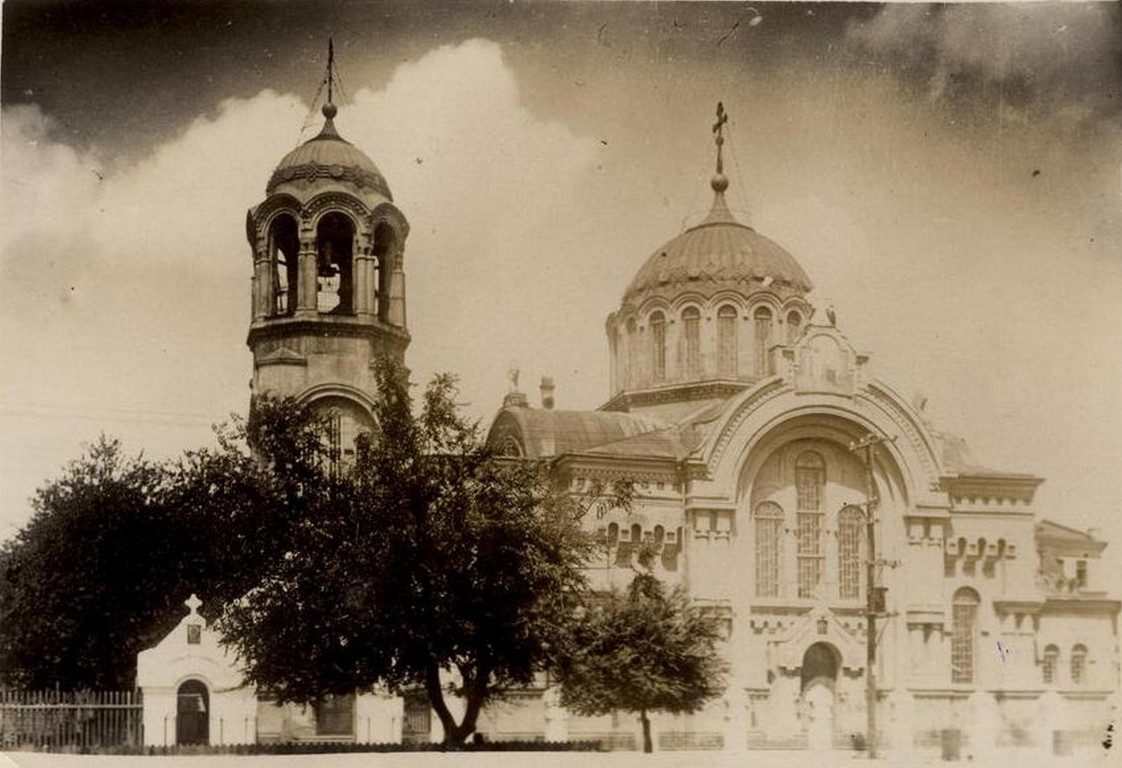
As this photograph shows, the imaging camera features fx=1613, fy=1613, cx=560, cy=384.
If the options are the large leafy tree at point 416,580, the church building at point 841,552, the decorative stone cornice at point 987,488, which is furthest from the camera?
the decorative stone cornice at point 987,488

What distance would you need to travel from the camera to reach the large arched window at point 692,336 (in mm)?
29312

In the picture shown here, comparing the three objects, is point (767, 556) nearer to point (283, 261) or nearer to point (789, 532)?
point (789, 532)

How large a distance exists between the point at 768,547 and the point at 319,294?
324 inches

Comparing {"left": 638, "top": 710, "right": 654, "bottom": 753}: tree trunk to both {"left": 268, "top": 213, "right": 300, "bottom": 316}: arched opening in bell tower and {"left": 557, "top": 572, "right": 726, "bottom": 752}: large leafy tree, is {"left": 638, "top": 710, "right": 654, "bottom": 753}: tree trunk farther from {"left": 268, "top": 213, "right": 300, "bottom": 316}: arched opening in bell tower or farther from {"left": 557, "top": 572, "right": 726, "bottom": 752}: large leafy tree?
{"left": 268, "top": 213, "right": 300, "bottom": 316}: arched opening in bell tower

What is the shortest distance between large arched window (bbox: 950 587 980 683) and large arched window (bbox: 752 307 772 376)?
17.9ft

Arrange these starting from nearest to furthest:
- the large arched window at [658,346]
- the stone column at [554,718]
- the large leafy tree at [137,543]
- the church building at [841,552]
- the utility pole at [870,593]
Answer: the large leafy tree at [137,543] → the utility pole at [870,593] → the stone column at [554,718] → the church building at [841,552] → the large arched window at [658,346]

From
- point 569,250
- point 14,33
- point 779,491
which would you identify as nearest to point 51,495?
point 14,33

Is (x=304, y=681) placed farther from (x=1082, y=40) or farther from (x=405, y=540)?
(x=1082, y=40)

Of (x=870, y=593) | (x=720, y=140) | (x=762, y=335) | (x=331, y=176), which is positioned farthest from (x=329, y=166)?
(x=870, y=593)

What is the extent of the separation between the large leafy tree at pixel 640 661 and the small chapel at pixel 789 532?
3.58 feet

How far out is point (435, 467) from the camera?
2055 cm

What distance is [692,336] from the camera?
96.7 ft

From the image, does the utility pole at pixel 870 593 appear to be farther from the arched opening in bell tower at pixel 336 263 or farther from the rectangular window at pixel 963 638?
the arched opening in bell tower at pixel 336 263

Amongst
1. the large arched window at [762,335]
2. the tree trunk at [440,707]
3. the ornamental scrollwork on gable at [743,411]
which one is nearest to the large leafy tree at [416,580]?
the tree trunk at [440,707]
